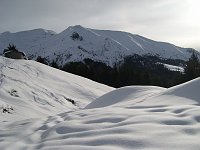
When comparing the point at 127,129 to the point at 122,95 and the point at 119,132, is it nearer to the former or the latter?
the point at 119,132

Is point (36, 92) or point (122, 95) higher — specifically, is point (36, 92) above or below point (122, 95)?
above

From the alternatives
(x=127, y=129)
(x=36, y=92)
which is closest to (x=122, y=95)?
(x=127, y=129)

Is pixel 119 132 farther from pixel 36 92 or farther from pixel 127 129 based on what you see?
pixel 36 92

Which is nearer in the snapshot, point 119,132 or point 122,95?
point 119,132

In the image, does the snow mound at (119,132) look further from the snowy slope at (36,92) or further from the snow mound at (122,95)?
the snowy slope at (36,92)

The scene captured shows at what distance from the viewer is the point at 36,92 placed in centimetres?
1823

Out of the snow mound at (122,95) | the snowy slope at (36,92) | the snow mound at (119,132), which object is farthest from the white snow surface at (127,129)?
the snowy slope at (36,92)

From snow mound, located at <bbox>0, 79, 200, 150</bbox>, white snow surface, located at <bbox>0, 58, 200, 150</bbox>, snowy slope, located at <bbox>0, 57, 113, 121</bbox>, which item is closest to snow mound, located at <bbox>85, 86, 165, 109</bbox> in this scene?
white snow surface, located at <bbox>0, 58, 200, 150</bbox>

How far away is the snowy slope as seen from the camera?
562 inches

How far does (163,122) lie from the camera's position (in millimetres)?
5594

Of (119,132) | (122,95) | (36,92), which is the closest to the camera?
(119,132)

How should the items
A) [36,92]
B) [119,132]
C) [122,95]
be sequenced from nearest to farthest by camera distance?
[119,132] < [122,95] < [36,92]

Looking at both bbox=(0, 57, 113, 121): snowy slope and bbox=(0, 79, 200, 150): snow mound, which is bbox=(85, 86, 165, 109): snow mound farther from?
bbox=(0, 79, 200, 150): snow mound

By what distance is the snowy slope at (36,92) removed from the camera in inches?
562
